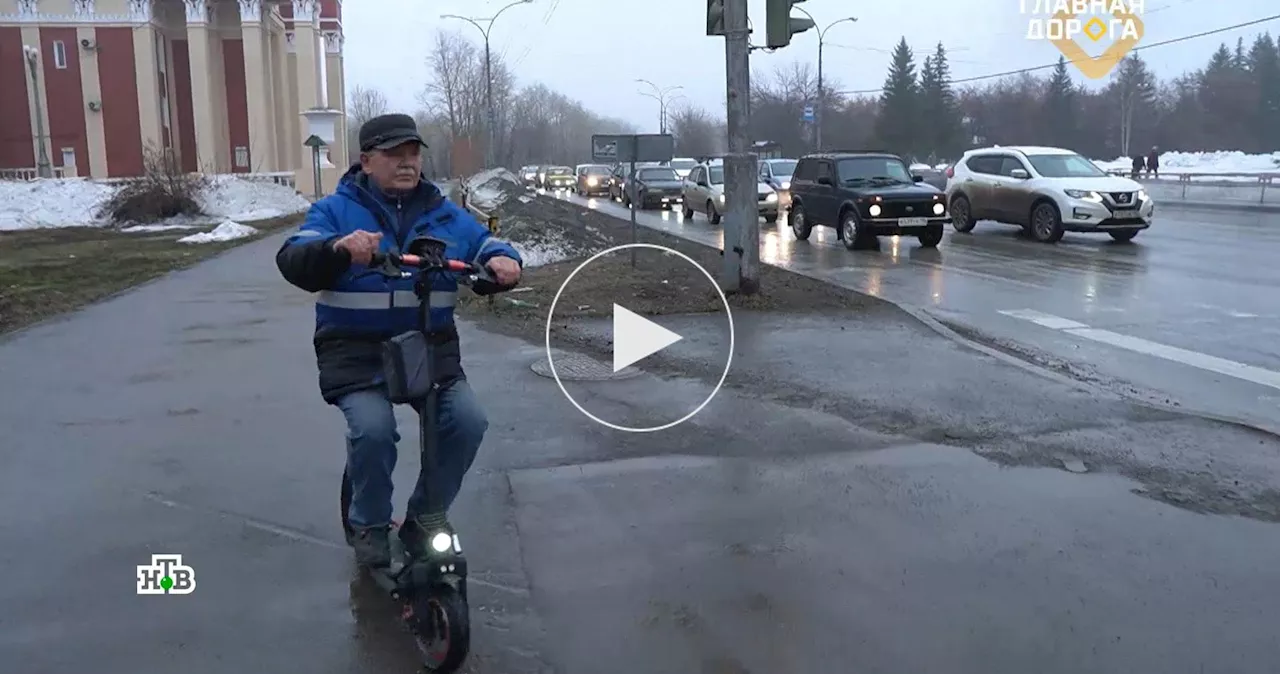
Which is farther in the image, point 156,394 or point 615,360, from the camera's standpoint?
point 615,360

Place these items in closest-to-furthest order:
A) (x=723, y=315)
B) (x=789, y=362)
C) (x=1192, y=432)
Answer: (x=1192, y=432)
(x=789, y=362)
(x=723, y=315)

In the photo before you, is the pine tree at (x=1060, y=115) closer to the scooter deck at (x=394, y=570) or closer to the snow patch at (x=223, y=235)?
the snow patch at (x=223, y=235)

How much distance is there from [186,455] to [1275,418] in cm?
705

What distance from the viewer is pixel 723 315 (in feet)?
35.8

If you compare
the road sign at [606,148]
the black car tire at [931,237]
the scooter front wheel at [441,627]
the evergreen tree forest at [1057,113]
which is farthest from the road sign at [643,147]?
the evergreen tree forest at [1057,113]

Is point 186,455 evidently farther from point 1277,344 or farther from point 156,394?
point 1277,344

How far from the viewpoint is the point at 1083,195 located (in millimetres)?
19984

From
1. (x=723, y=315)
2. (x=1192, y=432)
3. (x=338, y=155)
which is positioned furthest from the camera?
(x=338, y=155)

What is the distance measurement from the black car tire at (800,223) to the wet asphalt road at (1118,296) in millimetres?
501

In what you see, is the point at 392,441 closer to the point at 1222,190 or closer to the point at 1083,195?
the point at 1083,195

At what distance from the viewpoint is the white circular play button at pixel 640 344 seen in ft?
23.7

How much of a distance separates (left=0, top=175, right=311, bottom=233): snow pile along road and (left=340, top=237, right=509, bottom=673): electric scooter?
28364 millimetres

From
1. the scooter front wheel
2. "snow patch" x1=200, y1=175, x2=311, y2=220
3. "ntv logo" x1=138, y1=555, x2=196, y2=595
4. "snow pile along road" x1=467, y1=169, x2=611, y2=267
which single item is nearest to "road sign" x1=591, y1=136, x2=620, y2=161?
"snow pile along road" x1=467, y1=169, x2=611, y2=267

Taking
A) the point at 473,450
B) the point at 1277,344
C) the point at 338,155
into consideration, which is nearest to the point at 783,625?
the point at 473,450
